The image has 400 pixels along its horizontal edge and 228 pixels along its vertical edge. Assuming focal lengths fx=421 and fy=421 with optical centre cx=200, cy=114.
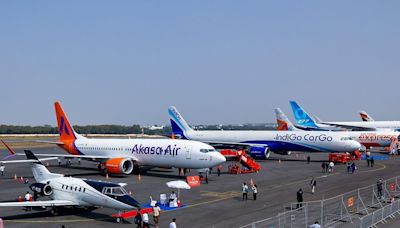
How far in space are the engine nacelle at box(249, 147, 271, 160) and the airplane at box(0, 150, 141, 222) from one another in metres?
42.7

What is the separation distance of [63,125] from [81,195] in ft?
110

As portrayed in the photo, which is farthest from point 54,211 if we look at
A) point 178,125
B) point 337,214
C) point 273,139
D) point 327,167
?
point 178,125

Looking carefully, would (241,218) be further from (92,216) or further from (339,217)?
(92,216)

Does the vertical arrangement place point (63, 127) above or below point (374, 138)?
above

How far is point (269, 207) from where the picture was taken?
101 ft

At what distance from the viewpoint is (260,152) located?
68.6 metres

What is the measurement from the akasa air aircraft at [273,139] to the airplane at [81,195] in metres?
43.8

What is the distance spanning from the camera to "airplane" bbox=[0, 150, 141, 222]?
26.3m

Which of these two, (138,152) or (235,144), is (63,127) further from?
(235,144)

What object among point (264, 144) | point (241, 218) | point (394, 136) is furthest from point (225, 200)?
point (394, 136)

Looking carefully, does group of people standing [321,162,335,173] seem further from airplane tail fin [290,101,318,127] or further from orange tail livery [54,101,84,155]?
airplane tail fin [290,101,318,127]

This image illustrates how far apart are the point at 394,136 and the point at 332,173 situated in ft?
128

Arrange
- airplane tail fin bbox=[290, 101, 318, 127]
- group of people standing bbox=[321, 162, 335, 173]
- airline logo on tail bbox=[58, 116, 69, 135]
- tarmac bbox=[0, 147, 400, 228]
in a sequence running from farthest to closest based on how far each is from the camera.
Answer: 1. airplane tail fin bbox=[290, 101, 318, 127]
2. airline logo on tail bbox=[58, 116, 69, 135]
3. group of people standing bbox=[321, 162, 335, 173]
4. tarmac bbox=[0, 147, 400, 228]

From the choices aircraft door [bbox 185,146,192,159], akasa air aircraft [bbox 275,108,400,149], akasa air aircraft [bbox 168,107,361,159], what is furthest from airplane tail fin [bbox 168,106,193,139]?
aircraft door [bbox 185,146,192,159]
